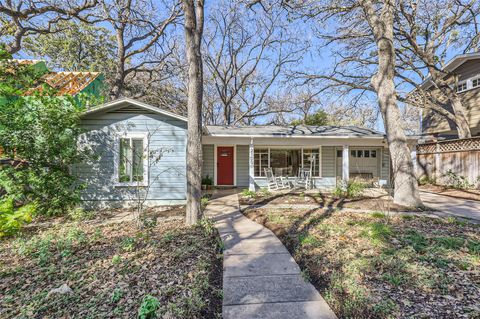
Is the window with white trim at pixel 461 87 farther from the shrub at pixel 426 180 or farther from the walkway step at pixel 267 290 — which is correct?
the walkway step at pixel 267 290

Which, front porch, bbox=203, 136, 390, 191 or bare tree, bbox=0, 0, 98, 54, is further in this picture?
front porch, bbox=203, 136, 390, 191

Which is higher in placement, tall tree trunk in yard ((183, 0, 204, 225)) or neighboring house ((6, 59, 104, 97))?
neighboring house ((6, 59, 104, 97))

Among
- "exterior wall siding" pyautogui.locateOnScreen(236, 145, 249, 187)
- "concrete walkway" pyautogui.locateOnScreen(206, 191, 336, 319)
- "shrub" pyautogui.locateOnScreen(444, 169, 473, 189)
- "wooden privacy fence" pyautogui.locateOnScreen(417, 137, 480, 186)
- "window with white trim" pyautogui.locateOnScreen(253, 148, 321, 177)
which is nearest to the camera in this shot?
"concrete walkway" pyautogui.locateOnScreen(206, 191, 336, 319)

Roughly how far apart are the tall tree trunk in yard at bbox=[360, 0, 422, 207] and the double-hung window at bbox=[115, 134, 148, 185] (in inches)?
294

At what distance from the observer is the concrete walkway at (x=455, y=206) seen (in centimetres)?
583

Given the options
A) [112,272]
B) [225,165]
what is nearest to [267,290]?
[112,272]

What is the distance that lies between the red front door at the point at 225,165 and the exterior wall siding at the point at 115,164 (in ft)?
13.0

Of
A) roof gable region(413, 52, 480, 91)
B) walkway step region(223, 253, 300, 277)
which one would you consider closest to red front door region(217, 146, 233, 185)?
walkway step region(223, 253, 300, 277)

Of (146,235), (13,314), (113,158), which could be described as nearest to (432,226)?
(146,235)

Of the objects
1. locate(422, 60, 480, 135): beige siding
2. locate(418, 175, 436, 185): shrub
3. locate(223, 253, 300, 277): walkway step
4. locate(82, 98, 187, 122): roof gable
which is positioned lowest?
locate(223, 253, 300, 277): walkway step

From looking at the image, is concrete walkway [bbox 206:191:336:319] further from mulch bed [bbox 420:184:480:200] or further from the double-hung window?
mulch bed [bbox 420:184:480:200]

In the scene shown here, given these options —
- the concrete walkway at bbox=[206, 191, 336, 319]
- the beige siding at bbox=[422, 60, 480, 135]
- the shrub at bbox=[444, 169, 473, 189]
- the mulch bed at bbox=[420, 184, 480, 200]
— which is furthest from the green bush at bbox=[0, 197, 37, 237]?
the beige siding at bbox=[422, 60, 480, 135]

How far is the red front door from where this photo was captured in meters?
11.2

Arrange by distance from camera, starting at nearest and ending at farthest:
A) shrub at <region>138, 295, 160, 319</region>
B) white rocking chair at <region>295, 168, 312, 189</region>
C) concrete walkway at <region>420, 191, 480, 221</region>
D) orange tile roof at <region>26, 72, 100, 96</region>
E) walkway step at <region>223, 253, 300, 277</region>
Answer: shrub at <region>138, 295, 160, 319</region>
walkway step at <region>223, 253, 300, 277</region>
concrete walkway at <region>420, 191, 480, 221</region>
orange tile roof at <region>26, 72, 100, 96</region>
white rocking chair at <region>295, 168, 312, 189</region>
